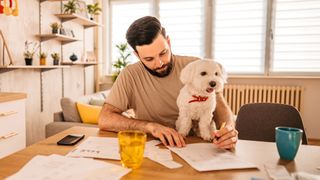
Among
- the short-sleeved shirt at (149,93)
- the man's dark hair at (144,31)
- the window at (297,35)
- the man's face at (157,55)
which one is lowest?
the short-sleeved shirt at (149,93)

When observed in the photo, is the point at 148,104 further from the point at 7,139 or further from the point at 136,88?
the point at 7,139

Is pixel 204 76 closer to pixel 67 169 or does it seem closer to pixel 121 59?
pixel 67 169

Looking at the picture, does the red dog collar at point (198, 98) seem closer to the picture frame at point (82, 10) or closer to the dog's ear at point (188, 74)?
the dog's ear at point (188, 74)

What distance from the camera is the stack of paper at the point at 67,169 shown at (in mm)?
683

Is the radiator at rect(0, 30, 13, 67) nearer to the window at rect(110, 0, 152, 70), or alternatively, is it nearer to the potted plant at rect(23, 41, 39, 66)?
the potted plant at rect(23, 41, 39, 66)

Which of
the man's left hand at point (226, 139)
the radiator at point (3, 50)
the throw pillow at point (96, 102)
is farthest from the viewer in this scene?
the throw pillow at point (96, 102)

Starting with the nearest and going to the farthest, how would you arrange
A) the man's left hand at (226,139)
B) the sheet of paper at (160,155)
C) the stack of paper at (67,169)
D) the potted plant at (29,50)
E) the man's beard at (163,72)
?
the stack of paper at (67,169) < the sheet of paper at (160,155) < the man's left hand at (226,139) < the man's beard at (163,72) < the potted plant at (29,50)

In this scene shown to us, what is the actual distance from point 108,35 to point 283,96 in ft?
10.1

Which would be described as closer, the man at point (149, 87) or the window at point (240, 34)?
the man at point (149, 87)

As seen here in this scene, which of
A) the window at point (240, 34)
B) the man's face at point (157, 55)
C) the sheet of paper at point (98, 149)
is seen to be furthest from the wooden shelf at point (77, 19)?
the sheet of paper at point (98, 149)

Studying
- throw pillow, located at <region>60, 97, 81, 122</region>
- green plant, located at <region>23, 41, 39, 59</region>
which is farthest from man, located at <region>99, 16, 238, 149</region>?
green plant, located at <region>23, 41, 39, 59</region>

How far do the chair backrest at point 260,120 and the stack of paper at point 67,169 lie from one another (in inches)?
37.9

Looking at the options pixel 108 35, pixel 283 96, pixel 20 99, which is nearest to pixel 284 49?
pixel 283 96

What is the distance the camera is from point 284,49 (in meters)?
4.04
